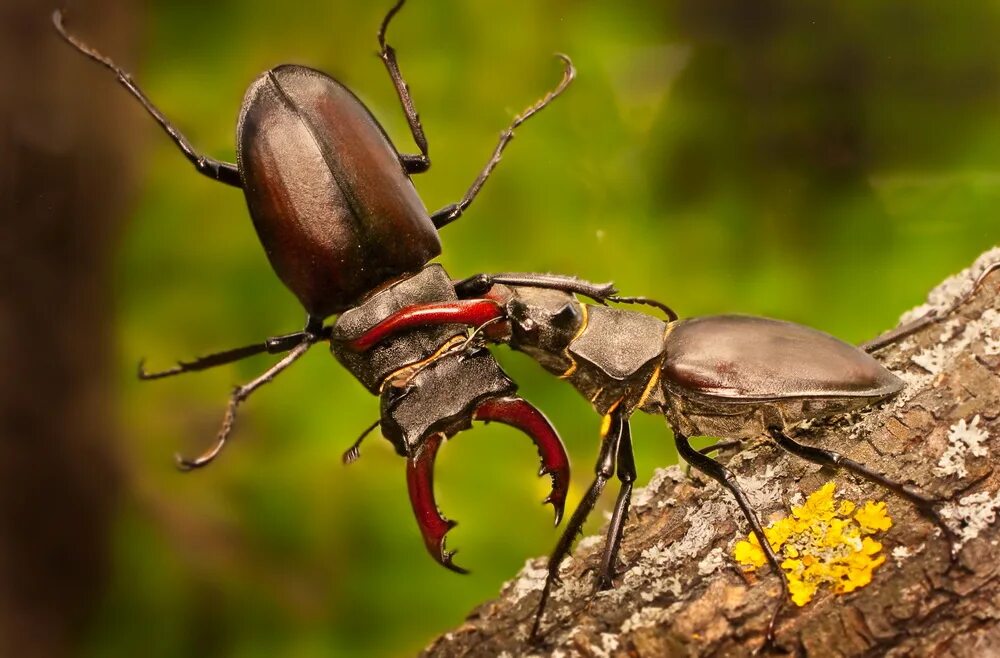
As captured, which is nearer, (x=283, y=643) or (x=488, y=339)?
(x=488, y=339)

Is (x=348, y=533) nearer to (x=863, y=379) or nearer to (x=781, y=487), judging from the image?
(x=781, y=487)

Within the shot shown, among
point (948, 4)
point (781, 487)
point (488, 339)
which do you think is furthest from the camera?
point (948, 4)

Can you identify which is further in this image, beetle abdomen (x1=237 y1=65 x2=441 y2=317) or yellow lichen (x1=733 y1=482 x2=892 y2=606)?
beetle abdomen (x1=237 y1=65 x2=441 y2=317)

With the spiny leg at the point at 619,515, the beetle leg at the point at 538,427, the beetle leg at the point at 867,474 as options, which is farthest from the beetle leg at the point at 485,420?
the beetle leg at the point at 867,474

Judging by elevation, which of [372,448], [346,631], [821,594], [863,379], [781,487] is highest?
[372,448]

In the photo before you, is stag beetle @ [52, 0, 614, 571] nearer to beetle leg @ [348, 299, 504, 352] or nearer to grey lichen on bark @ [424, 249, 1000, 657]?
beetle leg @ [348, 299, 504, 352]

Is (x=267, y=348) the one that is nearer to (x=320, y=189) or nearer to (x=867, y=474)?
(x=320, y=189)

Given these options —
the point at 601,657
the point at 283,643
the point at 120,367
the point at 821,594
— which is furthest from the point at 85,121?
the point at 821,594

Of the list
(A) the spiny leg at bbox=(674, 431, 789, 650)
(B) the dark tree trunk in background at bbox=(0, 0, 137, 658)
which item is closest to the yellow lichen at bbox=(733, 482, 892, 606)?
(A) the spiny leg at bbox=(674, 431, 789, 650)
